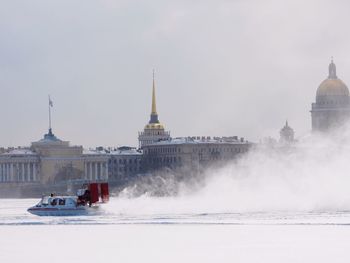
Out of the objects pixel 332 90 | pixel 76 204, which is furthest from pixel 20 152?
pixel 76 204

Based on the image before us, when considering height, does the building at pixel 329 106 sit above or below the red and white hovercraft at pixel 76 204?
above

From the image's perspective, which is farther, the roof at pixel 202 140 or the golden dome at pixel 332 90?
the golden dome at pixel 332 90

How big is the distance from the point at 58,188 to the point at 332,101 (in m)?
49.1

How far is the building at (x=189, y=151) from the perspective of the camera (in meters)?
184
